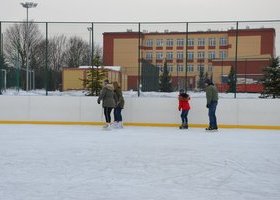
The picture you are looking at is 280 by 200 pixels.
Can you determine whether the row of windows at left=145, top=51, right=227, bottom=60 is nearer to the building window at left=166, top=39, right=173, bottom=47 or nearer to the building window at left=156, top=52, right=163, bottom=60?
the building window at left=156, top=52, right=163, bottom=60

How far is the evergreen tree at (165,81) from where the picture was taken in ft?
45.7

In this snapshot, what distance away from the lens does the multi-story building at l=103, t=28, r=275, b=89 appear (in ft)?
45.0

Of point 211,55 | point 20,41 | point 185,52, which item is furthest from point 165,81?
point 20,41

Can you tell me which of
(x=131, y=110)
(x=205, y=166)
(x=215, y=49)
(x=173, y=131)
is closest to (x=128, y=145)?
(x=205, y=166)

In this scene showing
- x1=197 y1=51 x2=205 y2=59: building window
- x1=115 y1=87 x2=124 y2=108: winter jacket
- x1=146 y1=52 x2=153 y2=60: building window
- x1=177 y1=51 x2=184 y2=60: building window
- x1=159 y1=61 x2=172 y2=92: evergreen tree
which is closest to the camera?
x1=115 y1=87 x2=124 y2=108: winter jacket

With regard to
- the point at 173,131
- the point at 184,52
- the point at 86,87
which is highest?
the point at 184,52

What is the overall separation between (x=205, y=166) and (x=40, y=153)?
110 inches

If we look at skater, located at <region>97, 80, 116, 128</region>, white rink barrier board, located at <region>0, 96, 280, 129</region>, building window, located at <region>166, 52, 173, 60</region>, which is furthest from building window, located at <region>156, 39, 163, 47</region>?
skater, located at <region>97, 80, 116, 128</region>

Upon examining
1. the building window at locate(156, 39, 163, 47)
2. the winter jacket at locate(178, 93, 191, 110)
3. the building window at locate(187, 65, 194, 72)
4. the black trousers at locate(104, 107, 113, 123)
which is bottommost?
the black trousers at locate(104, 107, 113, 123)

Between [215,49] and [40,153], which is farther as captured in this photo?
[215,49]

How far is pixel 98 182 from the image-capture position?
17.5 ft

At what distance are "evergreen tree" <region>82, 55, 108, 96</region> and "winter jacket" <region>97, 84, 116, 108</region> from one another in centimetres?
178

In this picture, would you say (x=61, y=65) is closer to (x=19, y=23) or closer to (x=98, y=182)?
(x=19, y=23)

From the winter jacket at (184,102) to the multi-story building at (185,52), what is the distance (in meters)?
1.31
